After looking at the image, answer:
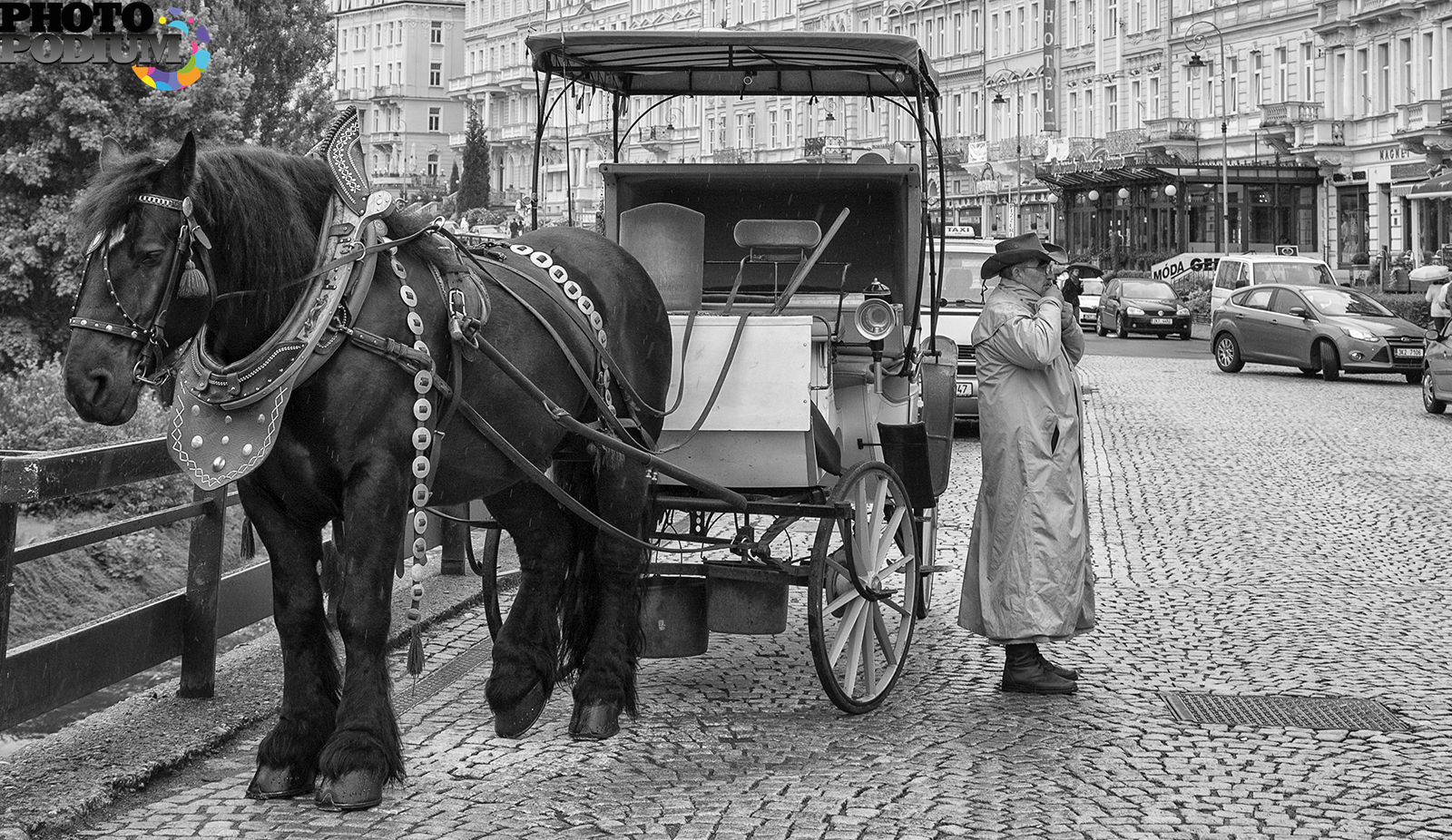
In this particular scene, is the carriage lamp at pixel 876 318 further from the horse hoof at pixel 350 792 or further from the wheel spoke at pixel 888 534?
the horse hoof at pixel 350 792

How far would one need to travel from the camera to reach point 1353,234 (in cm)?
5638

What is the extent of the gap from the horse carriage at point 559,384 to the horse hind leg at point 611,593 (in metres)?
0.01

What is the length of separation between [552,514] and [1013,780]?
1972 mm

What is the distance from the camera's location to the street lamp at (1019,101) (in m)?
73.2

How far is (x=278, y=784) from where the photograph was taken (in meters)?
5.35

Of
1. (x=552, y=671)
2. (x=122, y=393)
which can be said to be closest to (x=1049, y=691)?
(x=552, y=671)

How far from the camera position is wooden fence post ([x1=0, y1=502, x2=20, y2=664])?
530cm

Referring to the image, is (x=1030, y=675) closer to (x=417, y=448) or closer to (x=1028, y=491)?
(x=1028, y=491)

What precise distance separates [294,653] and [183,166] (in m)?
1.51

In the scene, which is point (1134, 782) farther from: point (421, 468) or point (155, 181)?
point (155, 181)

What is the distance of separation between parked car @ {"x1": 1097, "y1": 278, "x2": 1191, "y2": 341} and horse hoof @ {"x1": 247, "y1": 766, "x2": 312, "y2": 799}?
3754 centimetres

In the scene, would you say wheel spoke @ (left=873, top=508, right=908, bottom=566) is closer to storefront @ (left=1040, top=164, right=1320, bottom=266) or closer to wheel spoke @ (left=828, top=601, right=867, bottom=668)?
wheel spoke @ (left=828, top=601, right=867, bottom=668)

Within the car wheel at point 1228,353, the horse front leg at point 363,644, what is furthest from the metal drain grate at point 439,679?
the car wheel at point 1228,353

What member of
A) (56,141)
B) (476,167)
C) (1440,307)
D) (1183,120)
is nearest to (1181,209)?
(1183,120)
